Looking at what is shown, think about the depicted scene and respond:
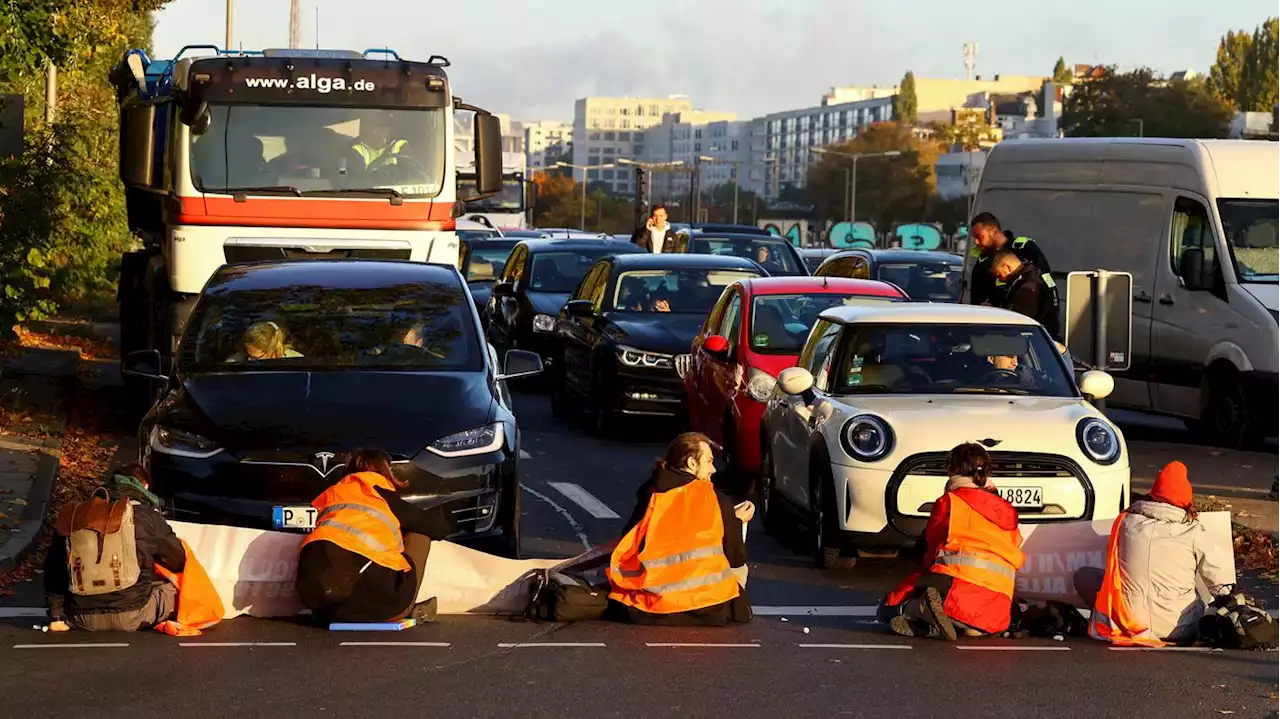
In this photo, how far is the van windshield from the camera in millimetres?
18703

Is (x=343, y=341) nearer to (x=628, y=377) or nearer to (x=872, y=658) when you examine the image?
(x=872, y=658)

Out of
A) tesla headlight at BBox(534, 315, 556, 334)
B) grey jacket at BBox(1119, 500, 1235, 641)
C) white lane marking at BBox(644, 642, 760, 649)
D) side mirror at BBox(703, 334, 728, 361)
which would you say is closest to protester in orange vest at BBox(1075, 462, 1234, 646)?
grey jacket at BBox(1119, 500, 1235, 641)

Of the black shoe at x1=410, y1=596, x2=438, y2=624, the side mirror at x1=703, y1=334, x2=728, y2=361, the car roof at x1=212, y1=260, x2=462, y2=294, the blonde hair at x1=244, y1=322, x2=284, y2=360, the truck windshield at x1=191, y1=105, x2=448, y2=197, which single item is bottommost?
the black shoe at x1=410, y1=596, x2=438, y2=624

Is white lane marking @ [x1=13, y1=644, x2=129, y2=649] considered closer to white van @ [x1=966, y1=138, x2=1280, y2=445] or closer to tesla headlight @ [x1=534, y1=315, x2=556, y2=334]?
white van @ [x1=966, y1=138, x2=1280, y2=445]

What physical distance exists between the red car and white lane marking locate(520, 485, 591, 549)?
1.43 metres

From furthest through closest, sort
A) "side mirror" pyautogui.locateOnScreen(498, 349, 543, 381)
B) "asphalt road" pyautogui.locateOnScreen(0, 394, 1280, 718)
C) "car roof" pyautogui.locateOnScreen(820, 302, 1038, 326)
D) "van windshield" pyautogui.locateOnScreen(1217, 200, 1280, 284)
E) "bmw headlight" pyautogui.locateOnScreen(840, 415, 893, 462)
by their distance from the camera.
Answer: "van windshield" pyautogui.locateOnScreen(1217, 200, 1280, 284), "car roof" pyautogui.locateOnScreen(820, 302, 1038, 326), "side mirror" pyautogui.locateOnScreen(498, 349, 543, 381), "bmw headlight" pyautogui.locateOnScreen(840, 415, 893, 462), "asphalt road" pyautogui.locateOnScreen(0, 394, 1280, 718)

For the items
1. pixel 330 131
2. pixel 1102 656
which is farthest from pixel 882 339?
pixel 330 131

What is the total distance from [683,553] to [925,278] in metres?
18.5

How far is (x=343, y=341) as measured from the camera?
39.5ft

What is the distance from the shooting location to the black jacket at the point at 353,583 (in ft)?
31.6

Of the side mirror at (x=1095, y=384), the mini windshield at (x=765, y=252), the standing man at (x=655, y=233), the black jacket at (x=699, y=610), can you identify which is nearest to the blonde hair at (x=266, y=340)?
the black jacket at (x=699, y=610)

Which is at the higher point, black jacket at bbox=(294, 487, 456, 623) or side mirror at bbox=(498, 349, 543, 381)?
side mirror at bbox=(498, 349, 543, 381)

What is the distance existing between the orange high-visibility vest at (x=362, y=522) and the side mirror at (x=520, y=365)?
8.47 ft

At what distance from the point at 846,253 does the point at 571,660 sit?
20607 millimetres
